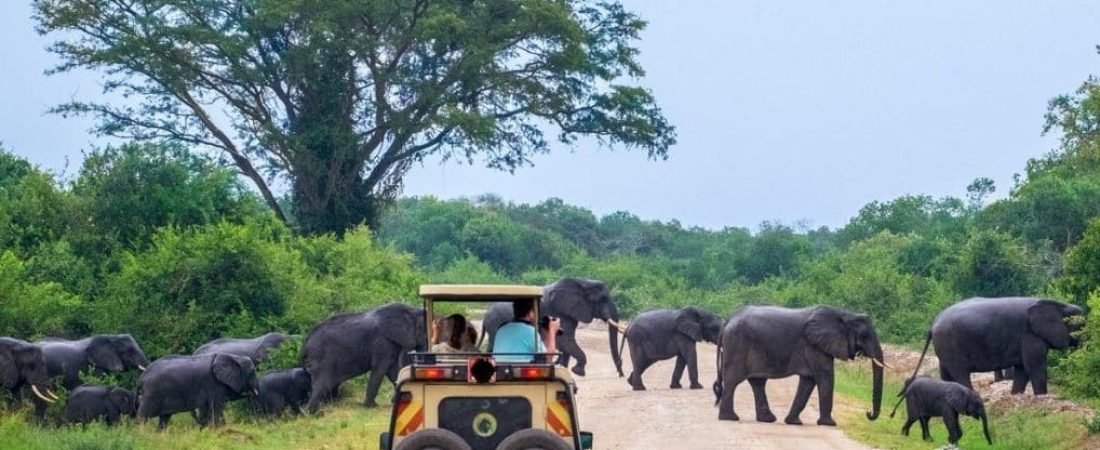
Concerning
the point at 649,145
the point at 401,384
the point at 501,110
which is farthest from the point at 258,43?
the point at 401,384


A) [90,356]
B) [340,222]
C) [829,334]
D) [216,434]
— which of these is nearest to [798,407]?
[829,334]

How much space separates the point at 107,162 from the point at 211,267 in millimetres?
5892

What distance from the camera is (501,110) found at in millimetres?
45938

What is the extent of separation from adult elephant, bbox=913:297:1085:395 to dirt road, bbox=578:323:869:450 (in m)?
1.77

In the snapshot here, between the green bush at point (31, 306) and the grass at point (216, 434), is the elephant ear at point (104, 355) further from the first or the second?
the green bush at point (31, 306)

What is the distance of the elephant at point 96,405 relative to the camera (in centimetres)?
2222

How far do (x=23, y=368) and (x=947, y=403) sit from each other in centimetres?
1113

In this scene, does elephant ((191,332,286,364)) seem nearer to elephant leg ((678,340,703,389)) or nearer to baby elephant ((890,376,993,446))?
elephant leg ((678,340,703,389))

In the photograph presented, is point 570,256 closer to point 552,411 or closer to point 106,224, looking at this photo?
point 106,224

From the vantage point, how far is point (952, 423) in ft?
67.0

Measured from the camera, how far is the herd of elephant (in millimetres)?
22266

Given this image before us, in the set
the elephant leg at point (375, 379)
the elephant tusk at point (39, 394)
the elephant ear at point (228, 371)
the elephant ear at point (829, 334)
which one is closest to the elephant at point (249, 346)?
the elephant leg at point (375, 379)

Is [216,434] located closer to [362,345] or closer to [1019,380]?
[362,345]

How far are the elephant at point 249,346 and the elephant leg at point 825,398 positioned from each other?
7.56 m
